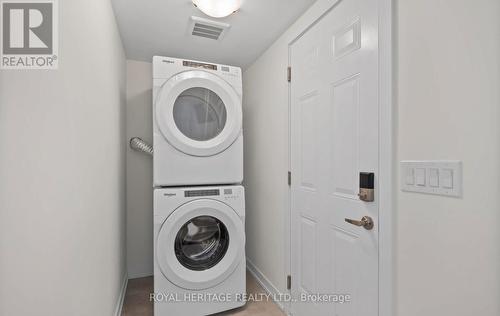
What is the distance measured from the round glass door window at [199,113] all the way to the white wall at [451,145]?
1.33m

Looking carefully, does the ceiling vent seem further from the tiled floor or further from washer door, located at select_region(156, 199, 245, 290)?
the tiled floor

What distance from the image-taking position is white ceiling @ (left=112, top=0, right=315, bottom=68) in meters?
1.58

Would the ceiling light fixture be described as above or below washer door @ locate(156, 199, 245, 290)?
above

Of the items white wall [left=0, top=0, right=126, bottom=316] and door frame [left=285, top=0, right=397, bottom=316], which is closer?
white wall [left=0, top=0, right=126, bottom=316]

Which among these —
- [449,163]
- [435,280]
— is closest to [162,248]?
[435,280]

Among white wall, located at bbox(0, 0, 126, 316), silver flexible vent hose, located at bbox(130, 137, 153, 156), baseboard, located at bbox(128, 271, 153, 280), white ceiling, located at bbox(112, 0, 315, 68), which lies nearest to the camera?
white wall, located at bbox(0, 0, 126, 316)

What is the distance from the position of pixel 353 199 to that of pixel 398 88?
22.2 inches

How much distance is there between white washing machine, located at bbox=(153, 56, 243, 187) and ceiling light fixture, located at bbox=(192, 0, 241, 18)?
51cm

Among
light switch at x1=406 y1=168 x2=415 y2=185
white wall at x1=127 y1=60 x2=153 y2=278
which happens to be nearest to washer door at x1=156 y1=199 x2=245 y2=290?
white wall at x1=127 y1=60 x2=153 y2=278

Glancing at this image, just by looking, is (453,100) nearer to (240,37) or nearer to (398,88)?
(398,88)

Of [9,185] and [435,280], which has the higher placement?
[9,185]

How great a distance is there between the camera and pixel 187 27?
6.04 ft

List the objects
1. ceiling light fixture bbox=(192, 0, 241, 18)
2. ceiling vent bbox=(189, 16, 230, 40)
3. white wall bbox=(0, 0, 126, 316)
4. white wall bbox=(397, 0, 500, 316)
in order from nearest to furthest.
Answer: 1. white wall bbox=(0, 0, 126, 316)
2. white wall bbox=(397, 0, 500, 316)
3. ceiling light fixture bbox=(192, 0, 241, 18)
4. ceiling vent bbox=(189, 16, 230, 40)

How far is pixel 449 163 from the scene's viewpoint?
84 cm
